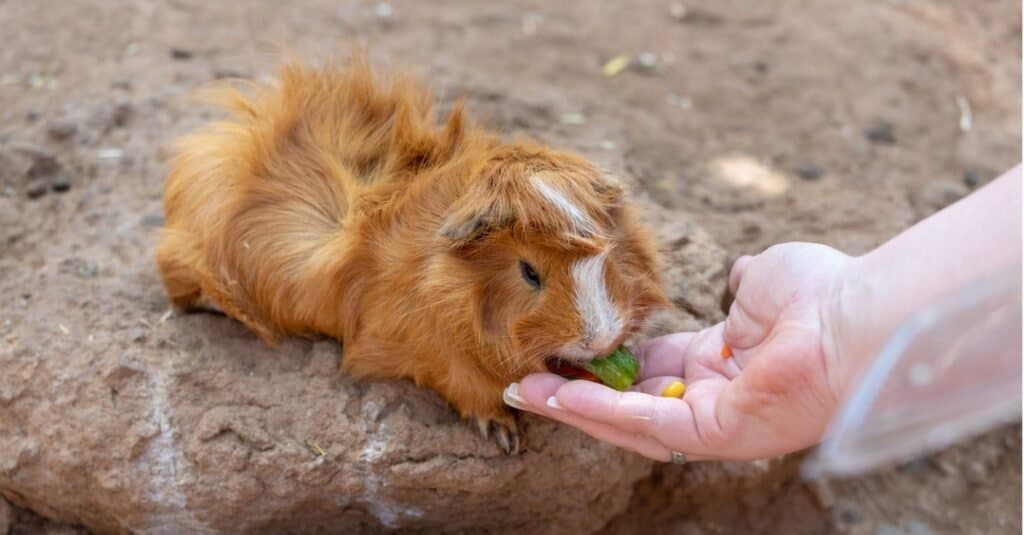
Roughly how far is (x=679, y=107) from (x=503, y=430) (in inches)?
86.7

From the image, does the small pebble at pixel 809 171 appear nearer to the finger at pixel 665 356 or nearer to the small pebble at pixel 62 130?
the finger at pixel 665 356

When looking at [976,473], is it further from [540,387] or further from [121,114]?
[121,114]

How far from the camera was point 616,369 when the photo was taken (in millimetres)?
2051

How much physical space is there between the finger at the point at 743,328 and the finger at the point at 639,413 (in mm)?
247

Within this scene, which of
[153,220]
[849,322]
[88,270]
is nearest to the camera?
[849,322]

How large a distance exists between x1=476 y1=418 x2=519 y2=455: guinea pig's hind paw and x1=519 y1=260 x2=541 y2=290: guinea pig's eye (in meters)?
0.45

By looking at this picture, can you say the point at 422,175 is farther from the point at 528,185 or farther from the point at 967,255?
the point at 967,255

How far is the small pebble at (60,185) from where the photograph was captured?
312cm

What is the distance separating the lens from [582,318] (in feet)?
6.17

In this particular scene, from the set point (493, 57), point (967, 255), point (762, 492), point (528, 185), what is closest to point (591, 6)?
point (493, 57)

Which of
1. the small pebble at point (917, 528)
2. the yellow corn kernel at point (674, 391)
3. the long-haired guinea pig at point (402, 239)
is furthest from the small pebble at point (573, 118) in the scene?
the small pebble at point (917, 528)

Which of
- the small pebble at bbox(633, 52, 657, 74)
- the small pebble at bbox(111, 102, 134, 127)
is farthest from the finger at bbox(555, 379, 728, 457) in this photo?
the small pebble at bbox(633, 52, 657, 74)

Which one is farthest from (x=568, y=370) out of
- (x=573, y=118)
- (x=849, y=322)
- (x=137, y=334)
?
(x=573, y=118)

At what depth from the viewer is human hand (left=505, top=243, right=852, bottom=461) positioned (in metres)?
1.82
